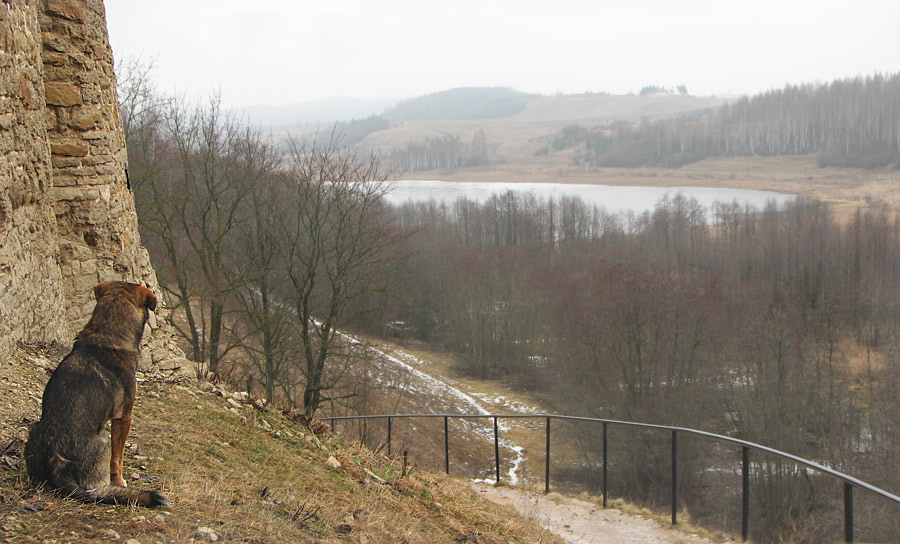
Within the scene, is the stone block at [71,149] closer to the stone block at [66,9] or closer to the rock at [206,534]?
the stone block at [66,9]

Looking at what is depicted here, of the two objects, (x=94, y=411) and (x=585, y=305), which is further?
(x=585, y=305)

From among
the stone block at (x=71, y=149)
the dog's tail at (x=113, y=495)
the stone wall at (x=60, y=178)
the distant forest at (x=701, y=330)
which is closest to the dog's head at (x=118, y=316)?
the dog's tail at (x=113, y=495)

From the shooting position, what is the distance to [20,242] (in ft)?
17.4

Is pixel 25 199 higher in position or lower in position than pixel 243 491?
higher

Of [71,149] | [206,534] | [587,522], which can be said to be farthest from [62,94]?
[587,522]

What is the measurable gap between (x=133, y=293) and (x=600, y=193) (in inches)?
3835

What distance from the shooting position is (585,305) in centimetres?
3594

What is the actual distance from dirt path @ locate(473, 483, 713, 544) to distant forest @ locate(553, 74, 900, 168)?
291 ft

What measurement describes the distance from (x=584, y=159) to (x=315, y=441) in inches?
5282

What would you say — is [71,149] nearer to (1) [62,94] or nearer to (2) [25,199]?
(1) [62,94]

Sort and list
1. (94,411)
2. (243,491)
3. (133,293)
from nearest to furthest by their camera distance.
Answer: (94,411), (133,293), (243,491)

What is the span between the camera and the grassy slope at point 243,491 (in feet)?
10.6

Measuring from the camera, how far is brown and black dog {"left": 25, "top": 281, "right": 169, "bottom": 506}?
3146 mm

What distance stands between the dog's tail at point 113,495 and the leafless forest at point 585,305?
532 centimetres
